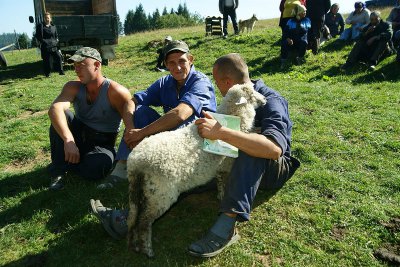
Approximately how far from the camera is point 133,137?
387cm

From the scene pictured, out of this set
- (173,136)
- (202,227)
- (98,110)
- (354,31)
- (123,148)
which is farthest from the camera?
(354,31)

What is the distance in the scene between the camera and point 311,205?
3838mm

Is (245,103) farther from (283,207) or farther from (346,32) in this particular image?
(346,32)

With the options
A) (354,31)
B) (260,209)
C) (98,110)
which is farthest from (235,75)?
(354,31)

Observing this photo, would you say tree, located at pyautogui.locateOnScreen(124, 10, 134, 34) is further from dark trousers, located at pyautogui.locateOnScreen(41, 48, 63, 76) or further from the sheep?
the sheep

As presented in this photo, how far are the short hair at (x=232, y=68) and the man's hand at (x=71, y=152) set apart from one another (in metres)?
1.89

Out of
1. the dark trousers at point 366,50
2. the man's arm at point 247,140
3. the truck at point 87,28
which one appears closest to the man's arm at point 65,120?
the man's arm at point 247,140

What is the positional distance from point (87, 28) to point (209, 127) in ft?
42.2

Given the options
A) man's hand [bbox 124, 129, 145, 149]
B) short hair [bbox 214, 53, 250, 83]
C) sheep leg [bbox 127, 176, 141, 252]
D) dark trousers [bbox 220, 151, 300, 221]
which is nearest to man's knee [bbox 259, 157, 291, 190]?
dark trousers [bbox 220, 151, 300, 221]

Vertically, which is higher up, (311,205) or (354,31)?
(354,31)

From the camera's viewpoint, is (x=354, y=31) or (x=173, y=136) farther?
(x=354, y=31)

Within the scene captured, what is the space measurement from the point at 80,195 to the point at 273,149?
8.34 feet

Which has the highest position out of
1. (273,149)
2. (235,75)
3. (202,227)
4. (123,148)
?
(235,75)

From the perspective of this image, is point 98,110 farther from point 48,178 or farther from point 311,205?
point 311,205
